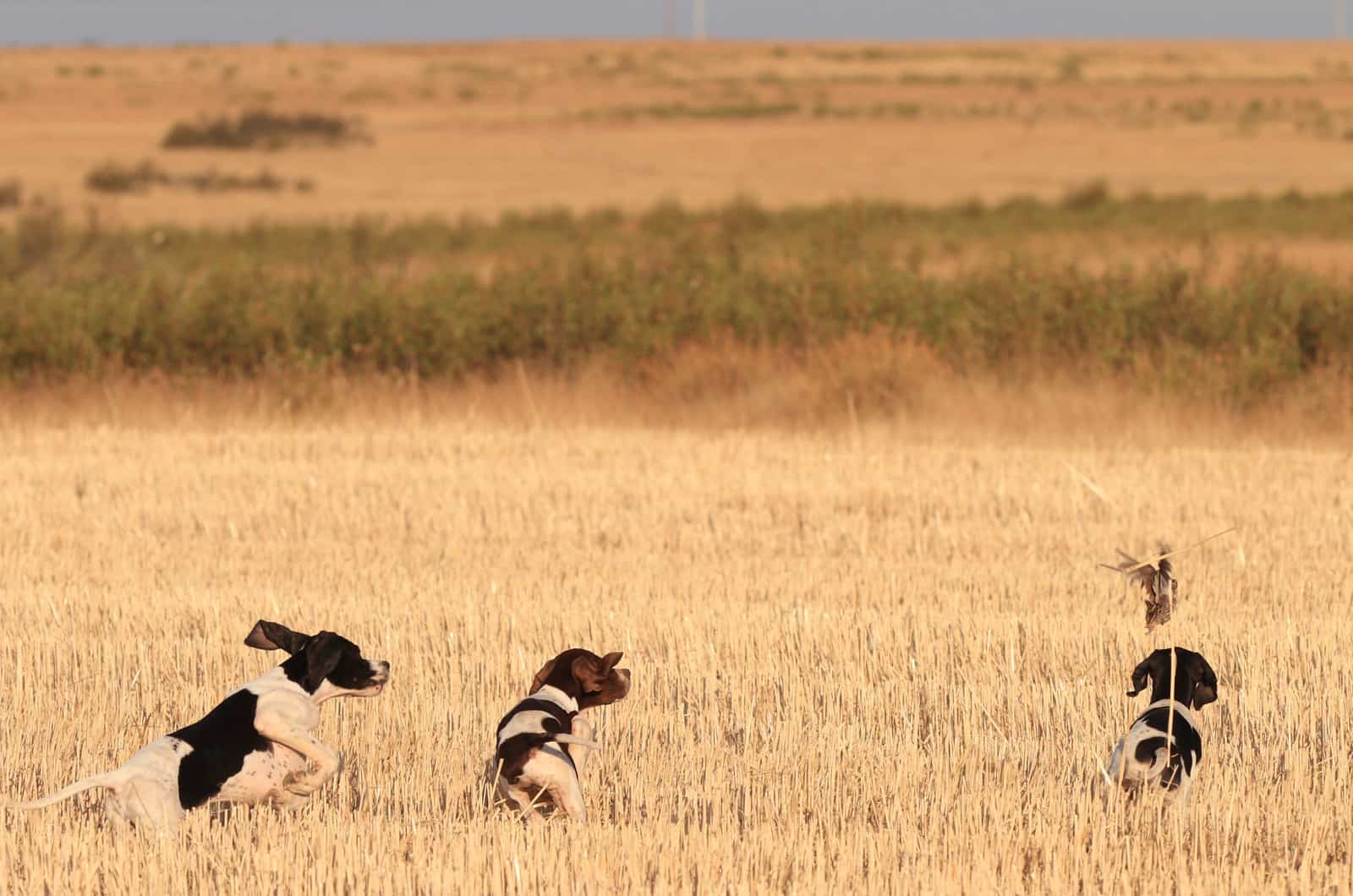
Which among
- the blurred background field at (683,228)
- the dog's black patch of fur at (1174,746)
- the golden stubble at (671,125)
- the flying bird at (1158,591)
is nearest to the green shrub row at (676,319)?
the blurred background field at (683,228)

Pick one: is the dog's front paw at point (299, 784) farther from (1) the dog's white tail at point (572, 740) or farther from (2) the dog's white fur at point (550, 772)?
(1) the dog's white tail at point (572, 740)

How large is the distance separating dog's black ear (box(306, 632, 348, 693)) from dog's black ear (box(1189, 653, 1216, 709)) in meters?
2.53

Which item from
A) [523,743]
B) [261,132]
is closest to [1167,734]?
[523,743]

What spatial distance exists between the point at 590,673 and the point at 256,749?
3.20ft

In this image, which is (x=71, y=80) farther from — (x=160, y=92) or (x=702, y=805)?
(x=702, y=805)

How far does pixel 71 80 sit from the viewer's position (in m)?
86.0

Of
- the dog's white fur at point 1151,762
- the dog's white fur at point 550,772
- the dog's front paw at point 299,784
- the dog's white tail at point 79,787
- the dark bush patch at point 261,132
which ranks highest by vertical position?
the dark bush patch at point 261,132

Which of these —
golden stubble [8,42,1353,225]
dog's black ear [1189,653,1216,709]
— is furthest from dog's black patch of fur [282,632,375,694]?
golden stubble [8,42,1353,225]

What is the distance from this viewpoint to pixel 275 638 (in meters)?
5.09

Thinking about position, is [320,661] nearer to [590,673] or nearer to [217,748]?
[217,748]

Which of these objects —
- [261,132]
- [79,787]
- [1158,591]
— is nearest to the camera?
[79,787]

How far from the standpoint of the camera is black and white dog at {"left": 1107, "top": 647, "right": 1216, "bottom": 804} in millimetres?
5035

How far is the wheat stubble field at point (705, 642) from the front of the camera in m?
4.81

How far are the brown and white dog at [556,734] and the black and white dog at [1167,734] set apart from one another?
4.86 feet
